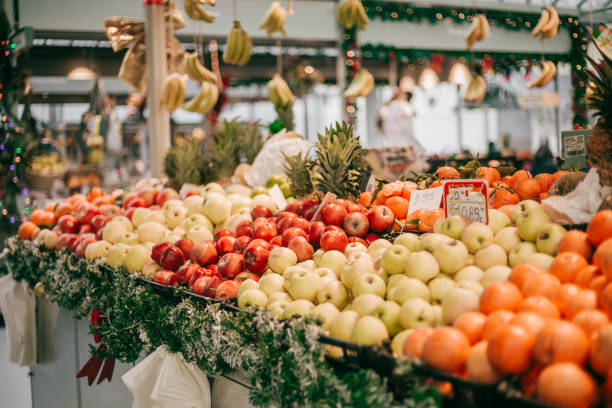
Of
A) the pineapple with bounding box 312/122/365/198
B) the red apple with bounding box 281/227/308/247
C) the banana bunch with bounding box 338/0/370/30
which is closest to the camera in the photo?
the red apple with bounding box 281/227/308/247

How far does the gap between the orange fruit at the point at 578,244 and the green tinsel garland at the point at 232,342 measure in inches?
26.3

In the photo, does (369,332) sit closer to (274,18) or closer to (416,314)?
(416,314)

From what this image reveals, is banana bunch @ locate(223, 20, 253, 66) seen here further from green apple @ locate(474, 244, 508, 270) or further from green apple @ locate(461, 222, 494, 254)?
green apple @ locate(474, 244, 508, 270)

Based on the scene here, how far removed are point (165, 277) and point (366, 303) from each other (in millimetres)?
1210

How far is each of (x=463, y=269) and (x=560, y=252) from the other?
28 centimetres

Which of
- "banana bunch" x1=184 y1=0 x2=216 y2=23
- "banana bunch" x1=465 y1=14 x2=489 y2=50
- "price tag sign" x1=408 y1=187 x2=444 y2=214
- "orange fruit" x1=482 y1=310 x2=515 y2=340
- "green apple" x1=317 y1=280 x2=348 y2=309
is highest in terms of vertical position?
"banana bunch" x1=465 y1=14 x2=489 y2=50

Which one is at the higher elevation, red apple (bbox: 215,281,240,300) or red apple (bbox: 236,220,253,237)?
red apple (bbox: 236,220,253,237)

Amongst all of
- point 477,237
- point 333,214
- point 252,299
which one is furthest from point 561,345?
point 333,214

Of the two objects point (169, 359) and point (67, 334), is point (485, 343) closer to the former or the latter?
point (169, 359)

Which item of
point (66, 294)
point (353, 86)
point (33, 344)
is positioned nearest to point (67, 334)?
point (66, 294)

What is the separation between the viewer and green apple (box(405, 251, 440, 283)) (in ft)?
5.55

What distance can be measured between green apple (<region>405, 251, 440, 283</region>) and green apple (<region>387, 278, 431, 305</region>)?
0.05m

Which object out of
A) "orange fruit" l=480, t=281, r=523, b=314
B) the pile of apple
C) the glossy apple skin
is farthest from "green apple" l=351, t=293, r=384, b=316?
the glossy apple skin

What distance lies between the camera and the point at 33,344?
4.23m
